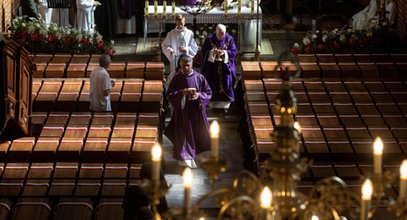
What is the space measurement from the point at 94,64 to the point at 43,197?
4917 millimetres

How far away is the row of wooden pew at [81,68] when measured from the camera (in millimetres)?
16828

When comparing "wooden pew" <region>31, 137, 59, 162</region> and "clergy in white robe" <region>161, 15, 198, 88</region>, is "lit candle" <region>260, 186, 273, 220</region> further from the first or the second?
"clergy in white robe" <region>161, 15, 198, 88</region>

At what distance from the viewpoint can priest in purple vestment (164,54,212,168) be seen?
49.5ft

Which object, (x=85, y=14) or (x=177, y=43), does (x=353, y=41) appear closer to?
(x=177, y=43)

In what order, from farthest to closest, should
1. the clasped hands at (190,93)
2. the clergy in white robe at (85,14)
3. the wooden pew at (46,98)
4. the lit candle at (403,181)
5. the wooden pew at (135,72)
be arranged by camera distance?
the clergy in white robe at (85,14) → the wooden pew at (135,72) → the wooden pew at (46,98) → the clasped hands at (190,93) → the lit candle at (403,181)

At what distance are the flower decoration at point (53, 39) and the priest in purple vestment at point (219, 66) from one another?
1.90 metres

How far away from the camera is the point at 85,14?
19.8m

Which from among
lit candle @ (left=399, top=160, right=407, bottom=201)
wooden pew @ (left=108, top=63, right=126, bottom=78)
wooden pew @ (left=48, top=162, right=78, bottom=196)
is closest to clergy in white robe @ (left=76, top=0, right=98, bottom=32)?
wooden pew @ (left=108, top=63, right=126, bottom=78)

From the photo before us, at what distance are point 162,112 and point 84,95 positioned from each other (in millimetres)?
1323

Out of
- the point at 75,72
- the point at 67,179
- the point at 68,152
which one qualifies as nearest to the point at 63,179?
the point at 67,179

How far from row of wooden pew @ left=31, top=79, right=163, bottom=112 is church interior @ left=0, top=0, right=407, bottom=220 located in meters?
0.02

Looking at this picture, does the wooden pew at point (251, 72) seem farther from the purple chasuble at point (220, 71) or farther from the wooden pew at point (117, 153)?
the wooden pew at point (117, 153)

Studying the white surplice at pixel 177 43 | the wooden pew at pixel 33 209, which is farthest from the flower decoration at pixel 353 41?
the wooden pew at pixel 33 209

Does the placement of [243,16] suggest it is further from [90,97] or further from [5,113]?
[5,113]
